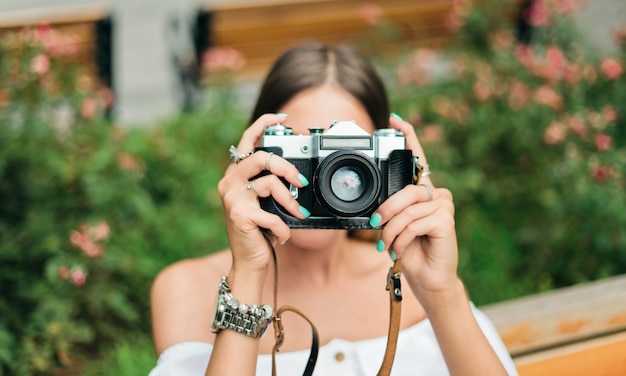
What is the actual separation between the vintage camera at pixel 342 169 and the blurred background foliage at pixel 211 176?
1.10 metres

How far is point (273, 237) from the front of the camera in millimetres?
1423

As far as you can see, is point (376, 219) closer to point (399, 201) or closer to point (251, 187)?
point (399, 201)

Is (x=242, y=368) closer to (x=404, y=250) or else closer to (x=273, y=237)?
(x=273, y=237)

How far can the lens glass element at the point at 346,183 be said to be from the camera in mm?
1346

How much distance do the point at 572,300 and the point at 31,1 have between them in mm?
5613

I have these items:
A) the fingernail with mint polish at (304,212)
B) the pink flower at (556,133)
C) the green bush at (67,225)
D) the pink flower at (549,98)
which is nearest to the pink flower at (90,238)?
the green bush at (67,225)

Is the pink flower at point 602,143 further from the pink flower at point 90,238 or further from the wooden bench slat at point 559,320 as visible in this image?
the pink flower at point 90,238

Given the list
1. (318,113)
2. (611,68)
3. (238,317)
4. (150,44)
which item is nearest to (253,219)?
(238,317)

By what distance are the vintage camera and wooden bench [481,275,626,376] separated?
82 cm

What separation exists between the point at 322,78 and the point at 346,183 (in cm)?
54

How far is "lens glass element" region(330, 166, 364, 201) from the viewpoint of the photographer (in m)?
1.35

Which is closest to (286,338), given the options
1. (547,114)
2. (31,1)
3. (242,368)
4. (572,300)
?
(242,368)

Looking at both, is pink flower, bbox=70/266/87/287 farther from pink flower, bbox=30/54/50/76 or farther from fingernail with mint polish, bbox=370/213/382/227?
fingernail with mint polish, bbox=370/213/382/227

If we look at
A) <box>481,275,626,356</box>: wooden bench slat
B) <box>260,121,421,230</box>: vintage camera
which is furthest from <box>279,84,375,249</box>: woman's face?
<box>481,275,626,356</box>: wooden bench slat
